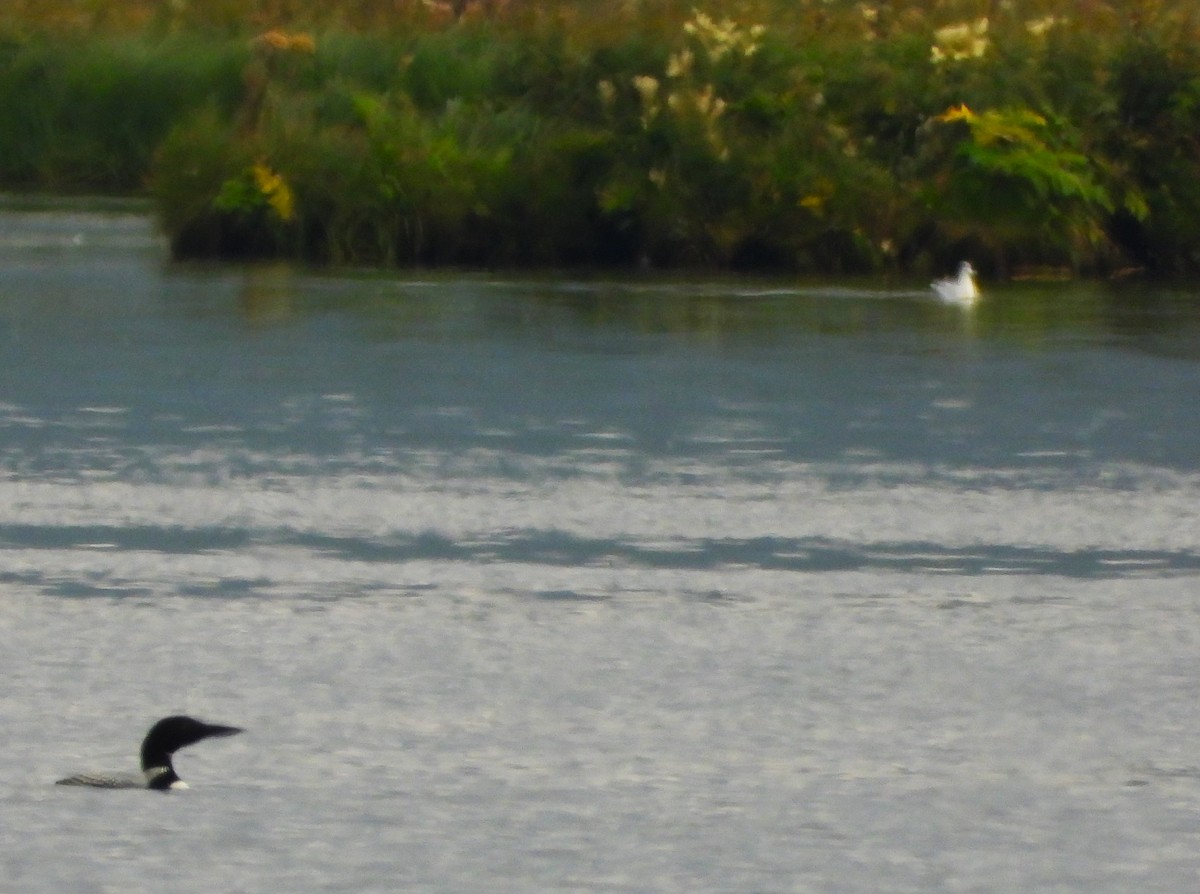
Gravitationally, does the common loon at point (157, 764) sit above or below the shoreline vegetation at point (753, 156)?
below

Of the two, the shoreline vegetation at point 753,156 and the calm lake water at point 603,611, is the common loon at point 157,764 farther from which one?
the shoreline vegetation at point 753,156

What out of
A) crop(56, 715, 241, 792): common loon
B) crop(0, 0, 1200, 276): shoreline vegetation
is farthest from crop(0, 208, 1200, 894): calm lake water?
crop(0, 0, 1200, 276): shoreline vegetation

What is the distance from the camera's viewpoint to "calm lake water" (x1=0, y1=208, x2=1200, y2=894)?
6.80 metres

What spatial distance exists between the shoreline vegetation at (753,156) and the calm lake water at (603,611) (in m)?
5.97

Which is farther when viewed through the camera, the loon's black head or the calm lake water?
the loon's black head

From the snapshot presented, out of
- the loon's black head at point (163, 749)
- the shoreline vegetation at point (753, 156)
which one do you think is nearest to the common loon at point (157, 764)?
the loon's black head at point (163, 749)

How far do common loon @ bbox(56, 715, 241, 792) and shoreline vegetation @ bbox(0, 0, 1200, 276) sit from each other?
667 inches

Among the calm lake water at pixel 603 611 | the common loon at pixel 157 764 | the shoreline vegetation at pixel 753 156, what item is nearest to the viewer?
the calm lake water at pixel 603 611

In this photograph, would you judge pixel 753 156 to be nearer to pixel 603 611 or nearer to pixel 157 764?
pixel 603 611

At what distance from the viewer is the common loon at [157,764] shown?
711 centimetres

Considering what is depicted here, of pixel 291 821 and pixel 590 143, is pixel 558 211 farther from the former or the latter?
pixel 291 821

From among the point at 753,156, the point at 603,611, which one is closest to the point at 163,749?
the point at 603,611

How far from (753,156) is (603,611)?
14.9 meters

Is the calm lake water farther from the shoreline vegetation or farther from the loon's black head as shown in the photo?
the shoreline vegetation
